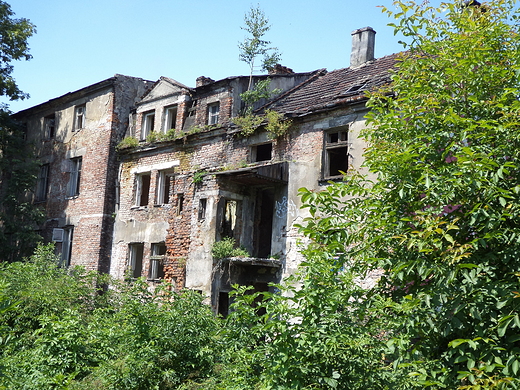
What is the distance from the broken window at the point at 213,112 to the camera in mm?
20172

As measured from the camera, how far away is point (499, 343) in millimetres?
5750

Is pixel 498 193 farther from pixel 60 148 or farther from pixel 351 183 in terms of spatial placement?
pixel 60 148

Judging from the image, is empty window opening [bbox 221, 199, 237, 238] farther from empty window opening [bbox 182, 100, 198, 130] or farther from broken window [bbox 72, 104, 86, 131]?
broken window [bbox 72, 104, 86, 131]

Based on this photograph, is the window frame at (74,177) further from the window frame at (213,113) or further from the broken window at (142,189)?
the window frame at (213,113)

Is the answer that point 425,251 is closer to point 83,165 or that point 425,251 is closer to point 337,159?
point 337,159

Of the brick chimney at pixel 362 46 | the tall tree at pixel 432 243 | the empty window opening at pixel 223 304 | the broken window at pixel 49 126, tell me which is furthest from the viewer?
the broken window at pixel 49 126

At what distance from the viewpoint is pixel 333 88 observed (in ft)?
59.2

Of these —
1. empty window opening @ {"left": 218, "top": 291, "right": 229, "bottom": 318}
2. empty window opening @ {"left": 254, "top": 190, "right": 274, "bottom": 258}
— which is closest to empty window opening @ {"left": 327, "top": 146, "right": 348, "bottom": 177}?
empty window opening @ {"left": 254, "top": 190, "right": 274, "bottom": 258}

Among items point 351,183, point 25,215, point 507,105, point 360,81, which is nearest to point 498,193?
point 507,105

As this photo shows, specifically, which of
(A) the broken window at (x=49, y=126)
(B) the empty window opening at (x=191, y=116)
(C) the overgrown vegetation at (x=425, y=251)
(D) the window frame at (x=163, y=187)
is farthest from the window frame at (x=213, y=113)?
(C) the overgrown vegetation at (x=425, y=251)

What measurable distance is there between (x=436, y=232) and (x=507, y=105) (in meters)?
1.89

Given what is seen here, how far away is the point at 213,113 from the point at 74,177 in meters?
7.68

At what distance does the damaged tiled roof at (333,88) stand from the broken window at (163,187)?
4.84m

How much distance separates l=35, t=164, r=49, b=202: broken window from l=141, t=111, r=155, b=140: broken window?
603cm
